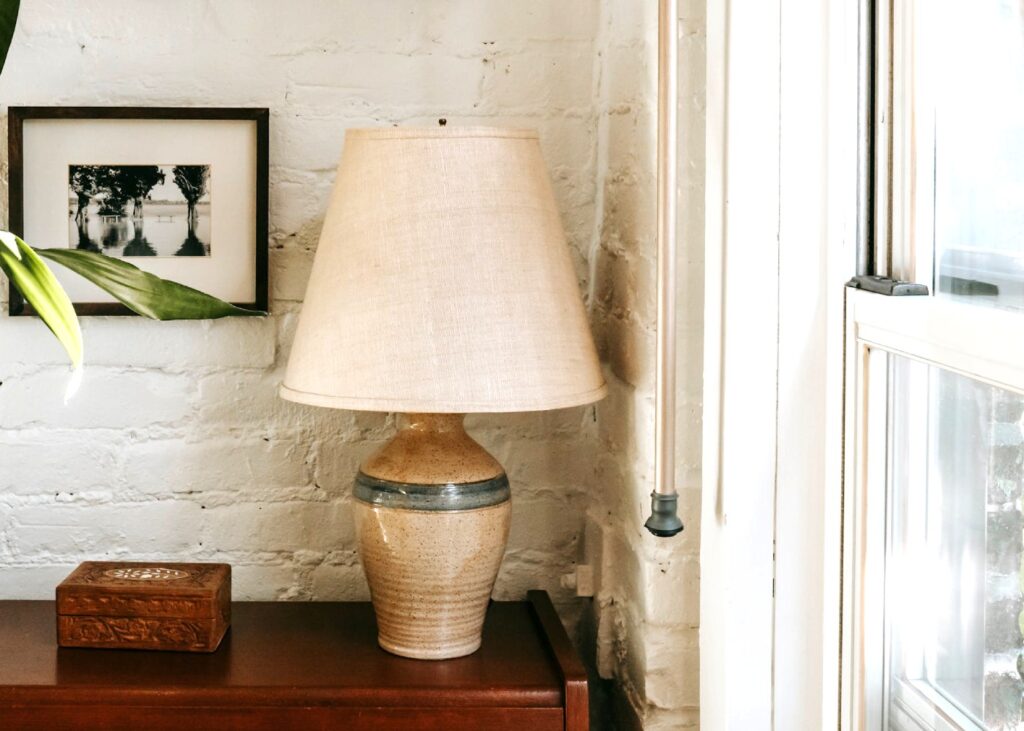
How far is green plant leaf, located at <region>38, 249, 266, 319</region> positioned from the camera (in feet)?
3.91

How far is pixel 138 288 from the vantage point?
125 centimetres

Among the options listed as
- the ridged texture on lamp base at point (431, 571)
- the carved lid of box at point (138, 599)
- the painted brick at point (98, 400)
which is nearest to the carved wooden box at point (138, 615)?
the carved lid of box at point (138, 599)

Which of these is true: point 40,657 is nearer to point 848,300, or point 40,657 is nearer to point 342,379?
point 342,379

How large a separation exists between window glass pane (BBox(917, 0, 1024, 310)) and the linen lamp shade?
0.45m

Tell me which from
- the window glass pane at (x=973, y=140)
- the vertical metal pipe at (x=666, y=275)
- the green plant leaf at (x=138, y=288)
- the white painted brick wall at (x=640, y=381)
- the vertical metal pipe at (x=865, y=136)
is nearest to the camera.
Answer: the window glass pane at (x=973, y=140)

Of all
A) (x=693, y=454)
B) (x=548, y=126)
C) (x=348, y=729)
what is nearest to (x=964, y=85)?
(x=693, y=454)

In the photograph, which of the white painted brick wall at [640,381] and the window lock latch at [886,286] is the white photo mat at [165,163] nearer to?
the white painted brick wall at [640,381]

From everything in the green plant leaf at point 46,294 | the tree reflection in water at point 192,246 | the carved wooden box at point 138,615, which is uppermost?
the tree reflection in water at point 192,246

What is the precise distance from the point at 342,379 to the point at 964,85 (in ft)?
2.30

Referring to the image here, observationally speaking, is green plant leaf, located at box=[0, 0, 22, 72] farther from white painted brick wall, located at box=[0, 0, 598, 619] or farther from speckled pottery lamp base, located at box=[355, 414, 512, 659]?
speckled pottery lamp base, located at box=[355, 414, 512, 659]

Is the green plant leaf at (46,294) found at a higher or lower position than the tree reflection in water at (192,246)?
lower

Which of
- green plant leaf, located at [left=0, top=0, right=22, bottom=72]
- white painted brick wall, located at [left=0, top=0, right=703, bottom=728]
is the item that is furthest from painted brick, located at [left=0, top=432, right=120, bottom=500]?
green plant leaf, located at [left=0, top=0, right=22, bottom=72]

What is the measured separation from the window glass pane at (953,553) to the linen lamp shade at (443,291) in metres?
0.40

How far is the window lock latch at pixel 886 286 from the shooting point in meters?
0.98
